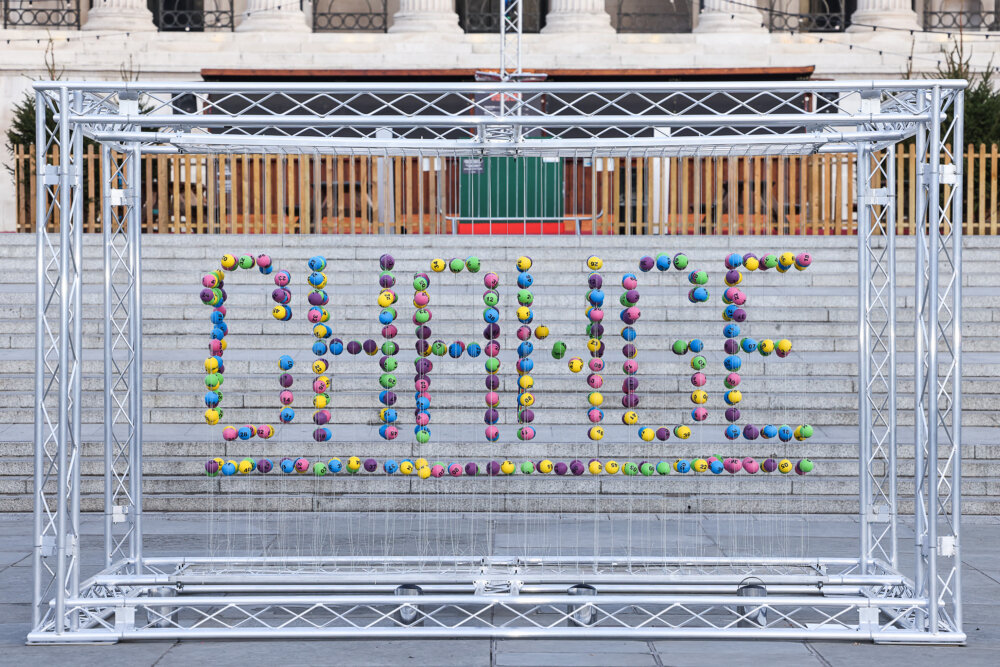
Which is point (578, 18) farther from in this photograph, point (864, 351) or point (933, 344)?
point (933, 344)

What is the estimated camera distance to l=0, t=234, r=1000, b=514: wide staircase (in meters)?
13.2

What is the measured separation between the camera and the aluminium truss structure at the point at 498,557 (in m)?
8.35

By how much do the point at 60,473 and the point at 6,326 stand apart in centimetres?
905

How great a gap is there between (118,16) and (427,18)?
24.8ft

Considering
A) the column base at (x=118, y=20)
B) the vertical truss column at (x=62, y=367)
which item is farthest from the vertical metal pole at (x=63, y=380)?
the column base at (x=118, y=20)

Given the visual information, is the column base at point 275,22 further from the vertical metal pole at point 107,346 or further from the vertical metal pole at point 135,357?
the vertical metal pole at point 107,346

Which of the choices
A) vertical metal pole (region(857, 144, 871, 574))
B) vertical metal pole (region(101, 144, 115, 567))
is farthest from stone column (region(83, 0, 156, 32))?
vertical metal pole (region(857, 144, 871, 574))

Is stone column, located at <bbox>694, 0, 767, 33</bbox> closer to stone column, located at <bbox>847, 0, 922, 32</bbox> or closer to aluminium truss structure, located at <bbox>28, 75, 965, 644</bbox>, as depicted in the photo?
stone column, located at <bbox>847, 0, 922, 32</bbox>

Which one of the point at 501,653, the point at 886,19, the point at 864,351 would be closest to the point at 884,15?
the point at 886,19

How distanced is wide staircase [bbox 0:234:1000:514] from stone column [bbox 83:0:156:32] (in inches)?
608

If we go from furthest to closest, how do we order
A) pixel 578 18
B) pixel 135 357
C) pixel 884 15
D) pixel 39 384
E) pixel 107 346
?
pixel 884 15 → pixel 578 18 → pixel 135 357 → pixel 107 346 → pixel 39 384

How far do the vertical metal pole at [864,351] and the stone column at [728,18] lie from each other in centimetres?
2397

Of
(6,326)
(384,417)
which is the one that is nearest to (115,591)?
(384,417)

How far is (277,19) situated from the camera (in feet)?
108
